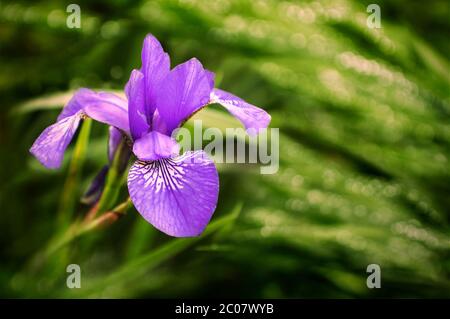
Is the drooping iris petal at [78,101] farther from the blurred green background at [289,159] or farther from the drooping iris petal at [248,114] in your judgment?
the blurred green background at [289,159]

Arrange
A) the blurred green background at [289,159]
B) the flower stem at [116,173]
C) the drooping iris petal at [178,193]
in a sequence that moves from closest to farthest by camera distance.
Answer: the drooping iris petal at [178,193], the flower stem at [116,173], the blurred green background at [289,159]

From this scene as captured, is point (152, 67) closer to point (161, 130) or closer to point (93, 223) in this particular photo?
point (161, 130)

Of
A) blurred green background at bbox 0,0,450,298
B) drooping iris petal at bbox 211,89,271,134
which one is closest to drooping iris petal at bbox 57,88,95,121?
drooping iris petal at bbox 211,89,271,134

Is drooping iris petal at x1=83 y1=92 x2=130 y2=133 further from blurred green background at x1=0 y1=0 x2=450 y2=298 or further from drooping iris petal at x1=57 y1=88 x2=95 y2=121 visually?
blurred green background at x1=0 y1=0 x2=450 y2=298

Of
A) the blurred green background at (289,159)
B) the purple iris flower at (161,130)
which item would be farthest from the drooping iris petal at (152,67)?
the blurred green background at (289,159)

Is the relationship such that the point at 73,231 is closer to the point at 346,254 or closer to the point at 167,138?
the point at 167,138
